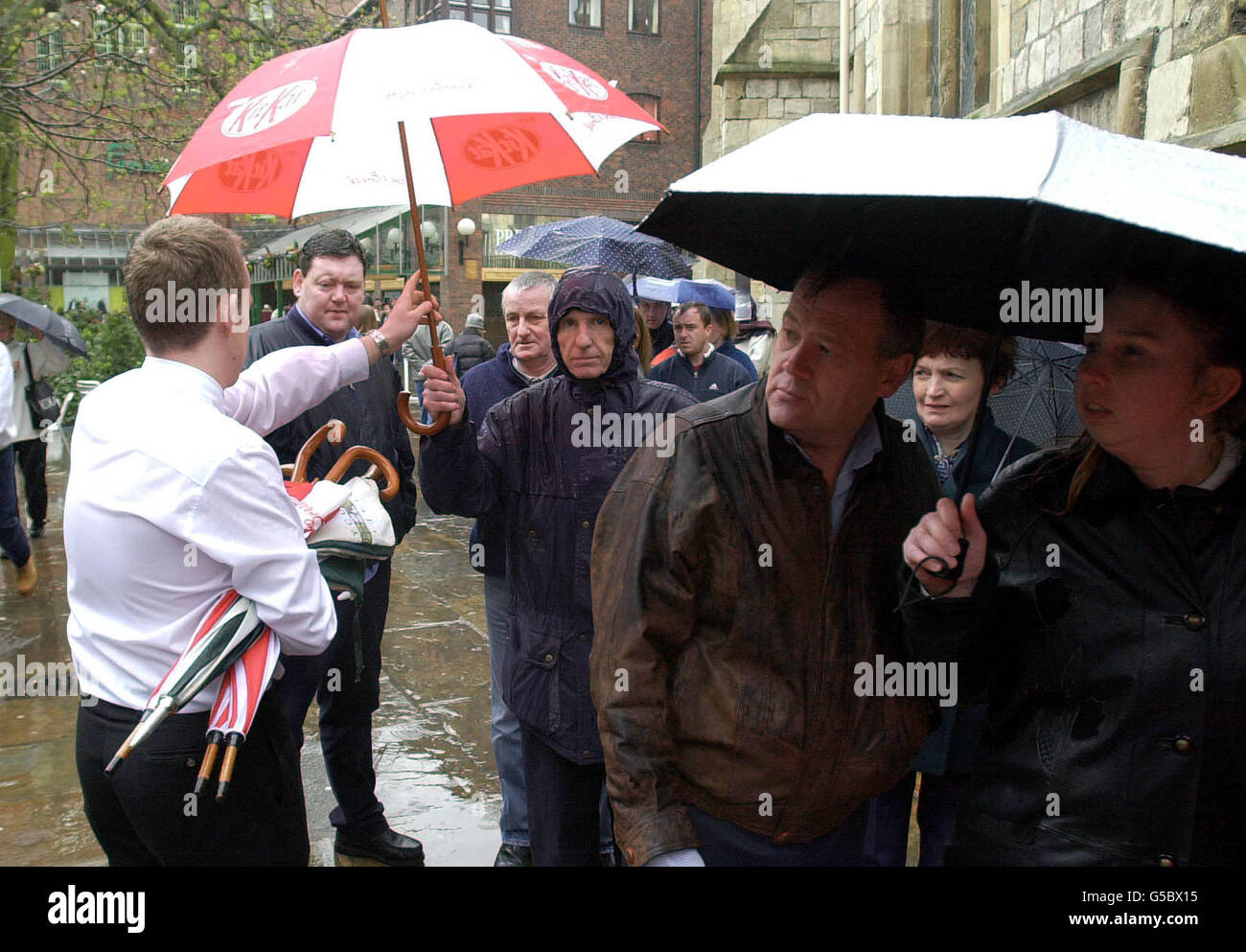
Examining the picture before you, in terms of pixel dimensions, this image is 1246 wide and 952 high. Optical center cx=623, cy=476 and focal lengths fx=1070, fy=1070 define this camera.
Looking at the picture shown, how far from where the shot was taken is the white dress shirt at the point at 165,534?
6.89ft

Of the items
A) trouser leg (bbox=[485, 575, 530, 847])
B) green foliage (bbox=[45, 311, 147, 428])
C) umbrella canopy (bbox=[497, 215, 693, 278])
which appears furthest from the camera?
green foliage (bbox=[45, 311, 147, 428])

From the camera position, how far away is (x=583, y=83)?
340 cm

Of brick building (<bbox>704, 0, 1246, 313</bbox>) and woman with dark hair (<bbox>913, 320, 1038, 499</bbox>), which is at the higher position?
brick building (<bbox>704, 0, 1246, 313</bbox>)

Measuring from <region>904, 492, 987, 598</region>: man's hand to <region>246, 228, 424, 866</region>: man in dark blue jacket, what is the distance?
7.50 feet

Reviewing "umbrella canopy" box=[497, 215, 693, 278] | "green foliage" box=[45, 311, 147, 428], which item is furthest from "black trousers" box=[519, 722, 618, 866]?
"green foliage" box=[45, 311, 147, 428]

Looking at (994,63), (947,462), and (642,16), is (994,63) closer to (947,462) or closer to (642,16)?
(947,462)

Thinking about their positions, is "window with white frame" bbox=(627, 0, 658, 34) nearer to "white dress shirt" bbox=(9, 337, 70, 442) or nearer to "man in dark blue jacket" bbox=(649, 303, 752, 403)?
"white dress shirt" bbox=(9, 337, 70, 442)

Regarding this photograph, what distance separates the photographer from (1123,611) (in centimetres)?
177

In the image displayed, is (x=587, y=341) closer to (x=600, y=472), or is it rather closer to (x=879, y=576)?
(x=600, y=472)

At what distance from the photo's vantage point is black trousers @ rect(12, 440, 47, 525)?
30.9 feet

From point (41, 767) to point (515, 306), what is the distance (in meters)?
2.97

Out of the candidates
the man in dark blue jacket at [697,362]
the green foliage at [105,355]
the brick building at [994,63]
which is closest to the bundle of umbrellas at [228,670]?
the man in dark blue jacket at [697,362]

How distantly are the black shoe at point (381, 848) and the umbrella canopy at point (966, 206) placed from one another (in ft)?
8.82

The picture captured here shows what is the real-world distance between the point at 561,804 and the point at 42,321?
8282 mm
